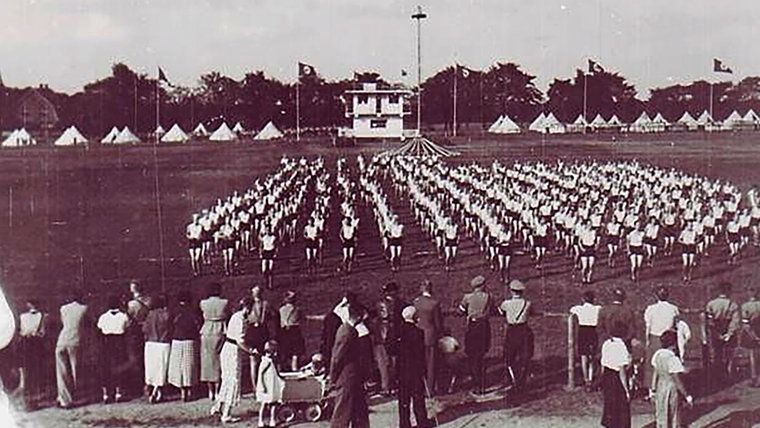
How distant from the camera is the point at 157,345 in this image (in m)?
4.58

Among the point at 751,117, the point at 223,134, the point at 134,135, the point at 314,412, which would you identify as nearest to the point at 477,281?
the point at 314,412

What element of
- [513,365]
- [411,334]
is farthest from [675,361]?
[411,334]

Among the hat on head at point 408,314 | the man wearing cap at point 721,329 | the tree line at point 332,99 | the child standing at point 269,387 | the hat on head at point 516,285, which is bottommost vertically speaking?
the child standing at point 269,387

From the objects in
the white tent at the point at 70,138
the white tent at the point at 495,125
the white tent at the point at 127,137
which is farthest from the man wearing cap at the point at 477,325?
the white tent at the point at 70,138

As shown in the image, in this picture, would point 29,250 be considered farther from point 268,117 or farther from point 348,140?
point 348,140

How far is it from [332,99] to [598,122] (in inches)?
47.6

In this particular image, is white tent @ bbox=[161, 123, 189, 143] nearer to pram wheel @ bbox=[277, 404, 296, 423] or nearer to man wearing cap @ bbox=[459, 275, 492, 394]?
pram wheel @ bbox=[277, 404, 296, 423]

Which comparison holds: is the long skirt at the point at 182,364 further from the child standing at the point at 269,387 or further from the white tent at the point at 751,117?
the white tent at the point at 751,117

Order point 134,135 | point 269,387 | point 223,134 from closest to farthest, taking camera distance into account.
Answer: point 269,387 → point 134,135 → point 223,134

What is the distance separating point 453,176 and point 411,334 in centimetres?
80

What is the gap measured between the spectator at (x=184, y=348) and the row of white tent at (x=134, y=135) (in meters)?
0.67

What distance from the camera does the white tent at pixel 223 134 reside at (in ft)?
14.8

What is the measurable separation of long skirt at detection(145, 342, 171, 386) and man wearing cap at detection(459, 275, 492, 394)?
1.29m

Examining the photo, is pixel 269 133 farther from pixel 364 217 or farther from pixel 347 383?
pixel 347 383
